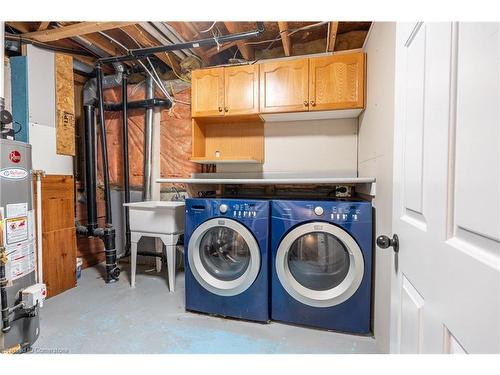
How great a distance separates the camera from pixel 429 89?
0.59 metres

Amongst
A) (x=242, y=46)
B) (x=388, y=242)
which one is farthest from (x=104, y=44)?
(x=388, y=242)

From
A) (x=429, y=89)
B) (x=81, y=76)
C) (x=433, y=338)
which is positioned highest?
(x=81, y=76)

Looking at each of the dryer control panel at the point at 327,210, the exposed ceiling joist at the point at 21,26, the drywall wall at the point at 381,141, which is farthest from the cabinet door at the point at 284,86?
the exposed ceiling joist at the point at 21,26

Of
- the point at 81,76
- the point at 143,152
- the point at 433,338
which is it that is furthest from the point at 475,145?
the point at 81,76

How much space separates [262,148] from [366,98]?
1041mm

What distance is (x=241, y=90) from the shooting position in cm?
210

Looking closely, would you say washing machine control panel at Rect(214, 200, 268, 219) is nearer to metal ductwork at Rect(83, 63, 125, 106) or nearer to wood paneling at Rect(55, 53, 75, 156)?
wood paneling at Rect(55, 53, 75, 156)

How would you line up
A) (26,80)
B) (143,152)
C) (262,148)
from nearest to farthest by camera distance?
(26,80) → (262,148) → (143,152)

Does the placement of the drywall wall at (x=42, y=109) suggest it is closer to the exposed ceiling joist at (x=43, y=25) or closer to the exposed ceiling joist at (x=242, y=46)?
the exposed ceiling joist at (x=43, y=25)

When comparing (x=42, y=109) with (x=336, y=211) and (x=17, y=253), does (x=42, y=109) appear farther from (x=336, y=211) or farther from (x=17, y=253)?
(x=336, y=211)

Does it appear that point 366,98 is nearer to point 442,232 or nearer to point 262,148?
point 262,148

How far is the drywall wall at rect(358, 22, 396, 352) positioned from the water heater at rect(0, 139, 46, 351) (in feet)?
6.78

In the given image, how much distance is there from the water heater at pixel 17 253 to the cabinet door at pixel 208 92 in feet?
4.27

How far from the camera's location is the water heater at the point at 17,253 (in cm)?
129
